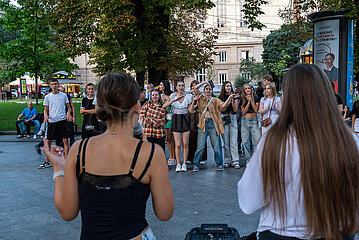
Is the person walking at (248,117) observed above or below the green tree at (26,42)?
below

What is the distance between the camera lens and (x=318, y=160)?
1.72 m

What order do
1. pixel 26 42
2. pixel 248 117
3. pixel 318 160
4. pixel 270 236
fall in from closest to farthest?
1. pixel 318 160
2. pixel 270 236
3. pixel 248 117
4. pixel 26 42

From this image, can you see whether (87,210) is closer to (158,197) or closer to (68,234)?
(158,197)

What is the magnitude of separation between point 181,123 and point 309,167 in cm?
715

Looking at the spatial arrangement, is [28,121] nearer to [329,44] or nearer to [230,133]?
[230,133]

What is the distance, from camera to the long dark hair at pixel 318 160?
172 centimetres

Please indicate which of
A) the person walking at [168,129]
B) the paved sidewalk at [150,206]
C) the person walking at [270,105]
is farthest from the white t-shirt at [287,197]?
the person walking at [168,129]

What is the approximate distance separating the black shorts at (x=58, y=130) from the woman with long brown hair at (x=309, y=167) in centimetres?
820

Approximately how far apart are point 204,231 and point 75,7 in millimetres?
14117

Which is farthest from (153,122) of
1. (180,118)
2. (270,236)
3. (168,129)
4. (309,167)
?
(309,167)

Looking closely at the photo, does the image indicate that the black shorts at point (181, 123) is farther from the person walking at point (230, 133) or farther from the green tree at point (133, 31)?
the green tree at point (133, 31)

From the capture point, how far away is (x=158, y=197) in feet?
6.55

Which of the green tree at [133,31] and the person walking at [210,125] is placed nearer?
the person walking at [210,125]

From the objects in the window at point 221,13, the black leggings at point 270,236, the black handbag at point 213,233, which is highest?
the window at point 221,13
